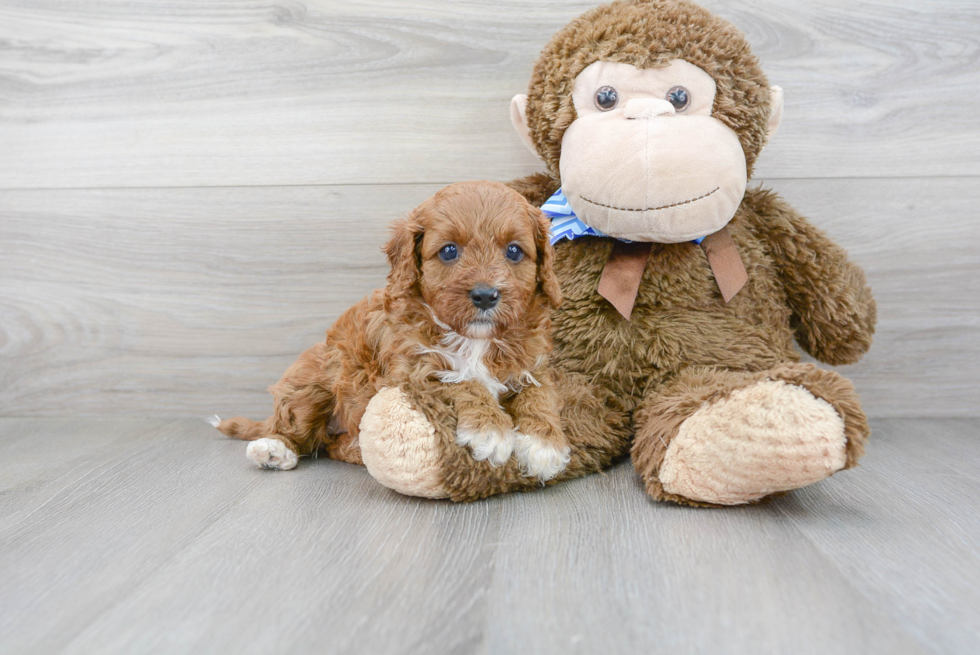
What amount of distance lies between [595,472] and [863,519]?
1.63 ft

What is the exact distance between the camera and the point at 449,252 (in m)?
1.27

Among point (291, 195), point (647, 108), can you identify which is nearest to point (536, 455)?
point (647, 108)

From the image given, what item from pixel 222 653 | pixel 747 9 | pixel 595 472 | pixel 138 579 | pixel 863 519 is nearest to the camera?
pixel 222 653

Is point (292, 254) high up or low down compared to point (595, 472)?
up

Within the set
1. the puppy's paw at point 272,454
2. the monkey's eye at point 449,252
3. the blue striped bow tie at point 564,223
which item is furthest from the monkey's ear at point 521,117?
the puppy's paw at point 272,454

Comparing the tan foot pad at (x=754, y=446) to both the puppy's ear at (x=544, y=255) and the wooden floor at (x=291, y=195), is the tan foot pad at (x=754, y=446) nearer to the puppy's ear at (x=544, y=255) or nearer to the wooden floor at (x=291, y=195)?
the wooden floor at (x=291, y=195)

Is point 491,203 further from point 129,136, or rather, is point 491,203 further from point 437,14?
point 129,136

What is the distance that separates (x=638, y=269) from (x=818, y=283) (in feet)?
1.38

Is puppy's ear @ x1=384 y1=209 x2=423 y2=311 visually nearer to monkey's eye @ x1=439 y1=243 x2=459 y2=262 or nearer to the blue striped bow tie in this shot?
monkey's eye @ x1=439 y1=243 x2=459 y2=262

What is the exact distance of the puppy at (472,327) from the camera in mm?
1242

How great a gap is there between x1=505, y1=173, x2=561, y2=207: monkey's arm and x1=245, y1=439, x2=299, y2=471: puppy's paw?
0.79 meters

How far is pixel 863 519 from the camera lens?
3.97 ft

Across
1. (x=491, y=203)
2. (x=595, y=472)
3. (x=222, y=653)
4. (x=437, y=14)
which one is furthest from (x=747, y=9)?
(x=222, y=653)

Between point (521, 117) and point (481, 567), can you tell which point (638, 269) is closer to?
point (521, 117)
